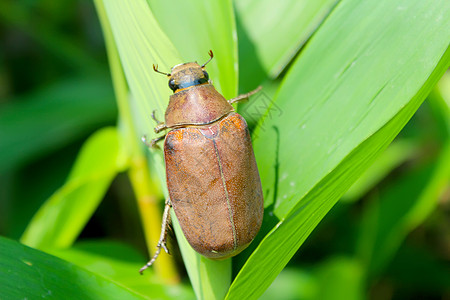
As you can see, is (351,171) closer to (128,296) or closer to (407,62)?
(407,62)

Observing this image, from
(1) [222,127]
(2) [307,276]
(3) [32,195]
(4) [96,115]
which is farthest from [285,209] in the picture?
(3) [32,195]

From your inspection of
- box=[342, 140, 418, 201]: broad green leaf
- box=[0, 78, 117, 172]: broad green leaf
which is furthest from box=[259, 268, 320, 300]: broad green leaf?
box=[0, 78, 117, 172]: broad green leaf

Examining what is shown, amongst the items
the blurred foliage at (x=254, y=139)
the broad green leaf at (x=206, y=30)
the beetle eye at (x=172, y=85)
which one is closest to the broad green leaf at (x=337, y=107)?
the blurred foliage at (x=254, y=139)

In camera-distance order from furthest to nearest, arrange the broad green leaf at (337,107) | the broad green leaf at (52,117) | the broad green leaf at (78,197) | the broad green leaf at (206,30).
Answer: the broad green leaf at (52,117), the broad green leaf at (78,197), the broad green leaf at (206,30), the broad green leaf at (337,107)

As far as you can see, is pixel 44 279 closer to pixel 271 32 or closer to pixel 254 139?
pixel 254 139

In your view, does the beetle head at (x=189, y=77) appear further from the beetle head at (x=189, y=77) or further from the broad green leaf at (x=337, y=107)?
the broad green leaf at (x=337, y=107)
